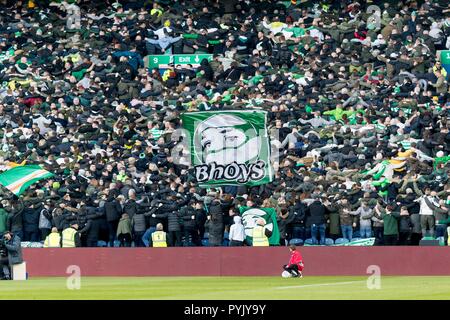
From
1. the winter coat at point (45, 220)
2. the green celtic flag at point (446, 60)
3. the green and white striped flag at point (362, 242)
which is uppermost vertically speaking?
the green celtic flag at point (446, 60)

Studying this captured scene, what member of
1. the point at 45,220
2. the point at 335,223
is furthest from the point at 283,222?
the point at 45,220

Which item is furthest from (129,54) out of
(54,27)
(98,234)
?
(98,234)

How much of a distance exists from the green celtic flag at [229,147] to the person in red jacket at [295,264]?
4673mm

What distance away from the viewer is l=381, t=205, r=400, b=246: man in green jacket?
45.1 metres

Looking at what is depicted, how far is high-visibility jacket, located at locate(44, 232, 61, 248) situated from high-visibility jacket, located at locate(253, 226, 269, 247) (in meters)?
6.40

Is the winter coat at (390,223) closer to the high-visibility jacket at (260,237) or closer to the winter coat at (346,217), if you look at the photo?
the winter coat at (346,217)

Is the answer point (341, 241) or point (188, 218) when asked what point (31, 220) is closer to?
point (188, 218)

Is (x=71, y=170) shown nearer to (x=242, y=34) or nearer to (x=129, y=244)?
(x=129, y=244)

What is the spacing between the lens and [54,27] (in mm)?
60312

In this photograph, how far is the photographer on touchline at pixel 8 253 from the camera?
41.0m

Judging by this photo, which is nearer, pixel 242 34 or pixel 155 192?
pixel 155 192

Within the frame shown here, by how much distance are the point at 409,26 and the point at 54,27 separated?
14.7 meters

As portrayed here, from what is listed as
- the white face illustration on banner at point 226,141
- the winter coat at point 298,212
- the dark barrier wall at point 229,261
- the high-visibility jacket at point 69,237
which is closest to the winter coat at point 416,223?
the dark barrier wall at point 229,261

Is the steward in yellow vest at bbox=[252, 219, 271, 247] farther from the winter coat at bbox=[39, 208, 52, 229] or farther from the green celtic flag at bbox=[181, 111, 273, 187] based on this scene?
the winter coat at bbox=[39, 208, 52, 229]
